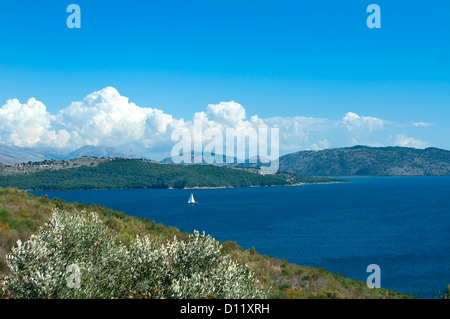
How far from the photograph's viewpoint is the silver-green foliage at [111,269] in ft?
Answer: 34.4

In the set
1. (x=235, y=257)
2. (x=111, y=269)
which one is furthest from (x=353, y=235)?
(x=111, y=269)

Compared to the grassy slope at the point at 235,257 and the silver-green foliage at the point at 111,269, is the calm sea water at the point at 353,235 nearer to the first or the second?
the grassy slope at the point at 235,257

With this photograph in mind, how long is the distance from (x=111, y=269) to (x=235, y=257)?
13.9 metres

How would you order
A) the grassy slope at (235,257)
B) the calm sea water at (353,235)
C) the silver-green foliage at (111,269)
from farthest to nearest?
the calm sea water at (353,235)
the grassy slope at (235,257)
the silver-green foliage at (111,269)

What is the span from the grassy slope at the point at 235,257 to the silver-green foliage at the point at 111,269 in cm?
428

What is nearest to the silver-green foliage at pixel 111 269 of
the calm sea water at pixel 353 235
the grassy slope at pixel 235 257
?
the grassy slope at pixel 235 257

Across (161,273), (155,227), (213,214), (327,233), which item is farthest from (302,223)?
(161,273)

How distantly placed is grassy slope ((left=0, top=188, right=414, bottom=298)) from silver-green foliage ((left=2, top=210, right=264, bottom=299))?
169 inches

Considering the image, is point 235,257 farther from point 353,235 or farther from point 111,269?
point 353,235

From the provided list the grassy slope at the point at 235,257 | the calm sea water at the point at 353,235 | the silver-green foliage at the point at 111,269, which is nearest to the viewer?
the silver-green foliage at the point at 111,269

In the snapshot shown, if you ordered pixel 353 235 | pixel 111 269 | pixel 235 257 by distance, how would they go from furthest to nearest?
pixel 353 235 < pixel 235 257 < pixel 111 269

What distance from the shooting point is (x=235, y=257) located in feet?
83.5

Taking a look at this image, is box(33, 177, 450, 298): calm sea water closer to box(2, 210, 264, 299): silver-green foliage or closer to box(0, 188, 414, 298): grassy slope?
box(0, 188, 414, 298): grassy slope

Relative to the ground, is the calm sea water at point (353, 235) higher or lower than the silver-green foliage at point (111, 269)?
lower
